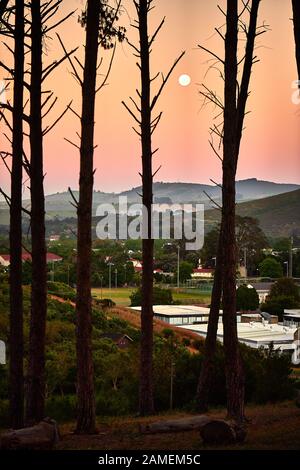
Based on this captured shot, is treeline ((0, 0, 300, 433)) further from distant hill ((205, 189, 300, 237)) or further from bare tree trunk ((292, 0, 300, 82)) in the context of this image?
distant hill ((205, 189, 300, 237))

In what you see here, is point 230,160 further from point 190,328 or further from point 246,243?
point 246,243

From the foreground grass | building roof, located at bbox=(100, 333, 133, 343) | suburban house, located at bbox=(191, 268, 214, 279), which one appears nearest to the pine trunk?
the foreground grass

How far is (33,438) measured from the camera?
695 cm

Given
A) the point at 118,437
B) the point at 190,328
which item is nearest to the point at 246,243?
the point at 190,328

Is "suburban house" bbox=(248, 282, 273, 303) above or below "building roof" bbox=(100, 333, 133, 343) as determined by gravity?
above

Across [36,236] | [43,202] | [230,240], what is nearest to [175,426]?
[230,240]

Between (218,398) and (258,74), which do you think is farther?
(258,74)

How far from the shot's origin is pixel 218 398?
12602 mm

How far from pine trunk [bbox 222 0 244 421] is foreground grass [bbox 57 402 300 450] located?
0.51 meters

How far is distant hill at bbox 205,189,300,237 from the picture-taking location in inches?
5950

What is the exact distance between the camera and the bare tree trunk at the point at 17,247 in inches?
350

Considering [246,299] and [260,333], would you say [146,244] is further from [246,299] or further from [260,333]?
[246,299]

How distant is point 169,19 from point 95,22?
18.2 feet

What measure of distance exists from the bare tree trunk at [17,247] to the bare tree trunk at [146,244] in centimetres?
254
